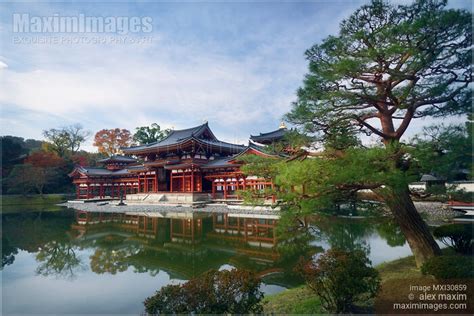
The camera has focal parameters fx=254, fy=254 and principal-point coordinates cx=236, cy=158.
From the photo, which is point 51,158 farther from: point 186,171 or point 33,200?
point 186,171

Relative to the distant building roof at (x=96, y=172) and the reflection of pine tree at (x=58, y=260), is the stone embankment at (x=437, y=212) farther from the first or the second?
the distant building roof at (x=96, y=172)

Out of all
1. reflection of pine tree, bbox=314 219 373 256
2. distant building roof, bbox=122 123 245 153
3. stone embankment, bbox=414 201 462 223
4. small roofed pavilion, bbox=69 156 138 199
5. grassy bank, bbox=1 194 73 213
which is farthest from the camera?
small roofed pavilion, bbox=69 156 138 199

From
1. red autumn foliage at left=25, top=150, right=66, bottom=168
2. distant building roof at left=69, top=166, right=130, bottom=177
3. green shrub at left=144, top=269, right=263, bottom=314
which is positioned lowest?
green shrub at left=144, top=269, right=263, bottom=314

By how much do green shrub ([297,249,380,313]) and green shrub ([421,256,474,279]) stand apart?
3.30ft

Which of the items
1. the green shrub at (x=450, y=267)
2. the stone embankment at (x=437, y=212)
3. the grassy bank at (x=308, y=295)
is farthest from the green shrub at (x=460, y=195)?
the stone embankment at (x=437, y=212)

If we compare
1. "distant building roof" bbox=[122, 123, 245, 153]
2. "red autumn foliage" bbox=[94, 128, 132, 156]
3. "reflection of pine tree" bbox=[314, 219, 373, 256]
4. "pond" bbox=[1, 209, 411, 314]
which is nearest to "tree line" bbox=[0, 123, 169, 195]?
"red autumn foliage" bbox=[94, 128, 132, 156]

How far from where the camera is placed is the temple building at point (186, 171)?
2470 centimetres

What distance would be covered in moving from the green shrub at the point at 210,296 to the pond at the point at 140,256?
2083mm

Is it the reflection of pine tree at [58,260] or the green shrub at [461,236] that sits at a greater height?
the green shrub at [461,236]

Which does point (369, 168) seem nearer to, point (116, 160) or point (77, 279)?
point (77, 279)

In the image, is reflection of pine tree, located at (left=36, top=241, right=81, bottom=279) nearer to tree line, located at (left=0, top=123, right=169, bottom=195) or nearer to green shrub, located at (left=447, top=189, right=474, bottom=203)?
green shrub, located at (left=447, top=189, right=474, bottom=203)

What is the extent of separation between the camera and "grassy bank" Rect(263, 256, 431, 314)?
442 centimetres

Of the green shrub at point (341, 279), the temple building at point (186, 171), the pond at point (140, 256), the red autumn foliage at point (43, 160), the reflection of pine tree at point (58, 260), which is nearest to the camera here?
the green shrub at point (341, 279)

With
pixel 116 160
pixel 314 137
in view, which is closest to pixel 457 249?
pixel 314 137
